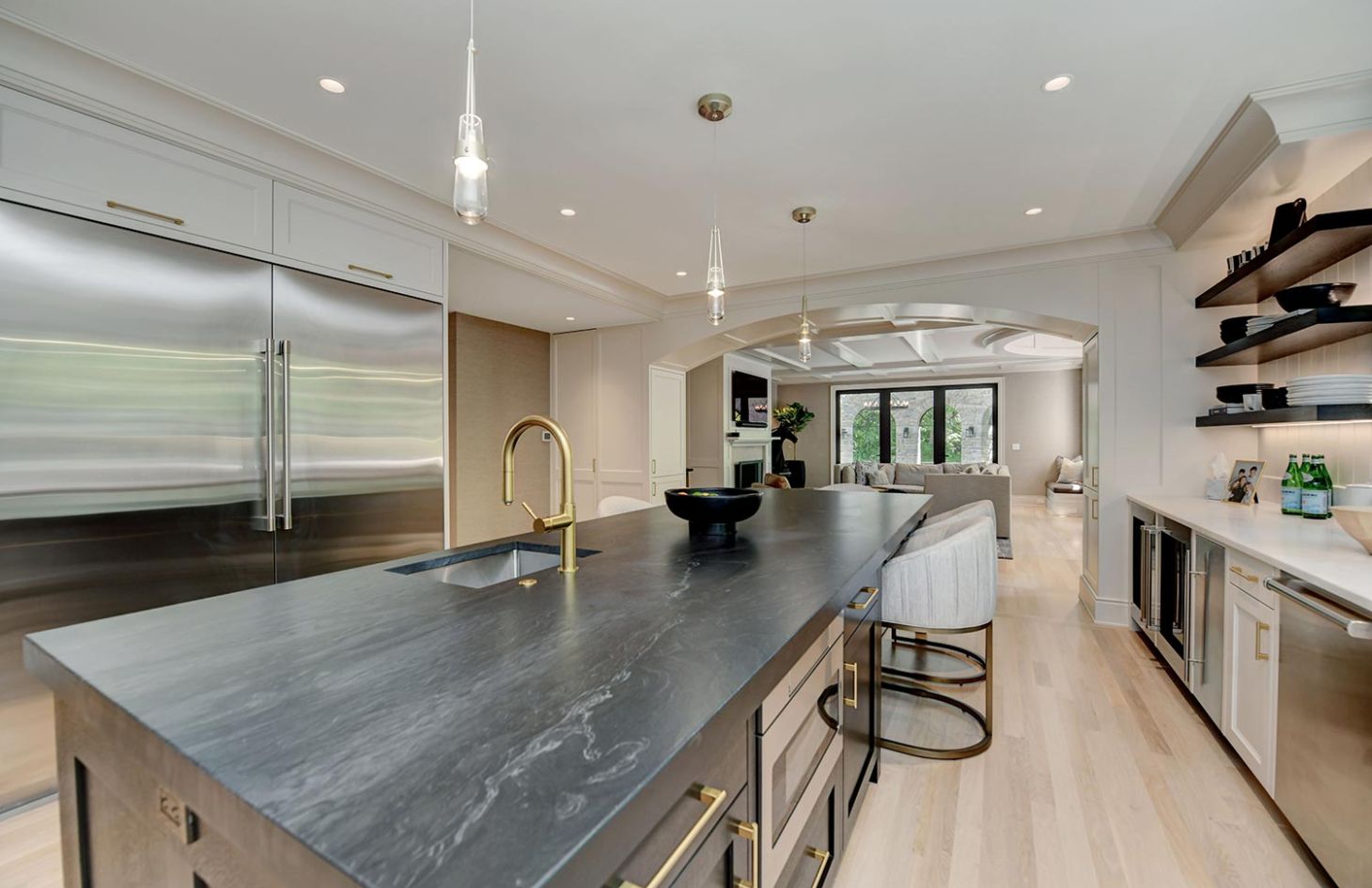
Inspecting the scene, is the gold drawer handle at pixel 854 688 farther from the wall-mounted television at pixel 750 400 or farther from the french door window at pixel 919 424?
the french door window at pixel 919 424

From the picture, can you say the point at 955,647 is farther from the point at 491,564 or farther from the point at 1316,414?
the point at 491,564

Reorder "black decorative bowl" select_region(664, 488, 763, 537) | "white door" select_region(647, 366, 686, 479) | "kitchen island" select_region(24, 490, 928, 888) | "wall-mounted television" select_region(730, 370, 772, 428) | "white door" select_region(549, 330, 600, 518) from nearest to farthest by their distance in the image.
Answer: "kitchen island" select_region(24, 490, 928, 888)
"black decorative bowl" select_region(664, 488, 763, 537)
"white door" select_region(647, 366, 686, 479)
"white door" select_region(549, 330, 600, 518)
"wall-mounted television" select_region(730, 370, 772, 428)

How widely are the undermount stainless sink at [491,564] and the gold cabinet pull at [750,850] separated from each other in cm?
86

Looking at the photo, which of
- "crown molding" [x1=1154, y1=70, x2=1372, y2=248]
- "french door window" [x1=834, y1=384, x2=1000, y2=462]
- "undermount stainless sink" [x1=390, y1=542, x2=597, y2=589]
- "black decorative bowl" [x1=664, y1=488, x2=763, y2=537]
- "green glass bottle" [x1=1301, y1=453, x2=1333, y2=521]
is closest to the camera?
"undermount stainless sink" [x1=390, y1=542, x2=597, y2=589]

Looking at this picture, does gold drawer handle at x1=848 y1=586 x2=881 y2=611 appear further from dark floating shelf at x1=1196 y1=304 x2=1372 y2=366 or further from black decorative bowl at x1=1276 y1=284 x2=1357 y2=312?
black decorative bowl at x1=1276 y1=284 x2=1357 y2=312

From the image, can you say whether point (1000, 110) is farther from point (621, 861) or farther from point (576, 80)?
→ point (621, 861)

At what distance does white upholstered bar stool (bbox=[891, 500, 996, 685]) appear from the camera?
2.54 meters

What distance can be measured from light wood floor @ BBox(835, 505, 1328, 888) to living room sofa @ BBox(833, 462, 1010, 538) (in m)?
2.92

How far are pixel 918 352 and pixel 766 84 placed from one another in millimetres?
6678

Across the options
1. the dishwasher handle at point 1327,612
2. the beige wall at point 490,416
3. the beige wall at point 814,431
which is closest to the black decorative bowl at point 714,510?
the dishwasher handle at point 1327,612

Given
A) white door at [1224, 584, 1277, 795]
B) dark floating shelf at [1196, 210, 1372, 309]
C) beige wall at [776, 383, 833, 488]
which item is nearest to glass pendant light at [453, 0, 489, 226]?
white door at [1224, 584, 1277, 795]

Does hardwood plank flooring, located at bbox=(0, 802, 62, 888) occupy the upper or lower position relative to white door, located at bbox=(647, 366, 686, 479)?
lower

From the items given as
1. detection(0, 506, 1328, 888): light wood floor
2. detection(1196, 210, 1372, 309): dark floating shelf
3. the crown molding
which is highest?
the crown molding

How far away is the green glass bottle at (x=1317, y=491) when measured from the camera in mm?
2471
